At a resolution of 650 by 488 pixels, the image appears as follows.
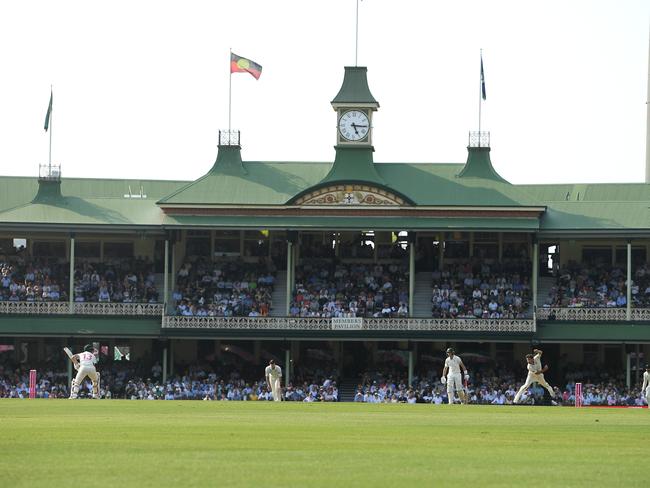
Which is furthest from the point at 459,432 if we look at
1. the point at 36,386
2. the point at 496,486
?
the point at 36,386

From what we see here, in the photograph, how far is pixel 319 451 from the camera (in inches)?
650

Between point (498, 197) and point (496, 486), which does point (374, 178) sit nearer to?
point (498, 197)

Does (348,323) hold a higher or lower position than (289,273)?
lower

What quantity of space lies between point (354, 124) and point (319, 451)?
39617mm

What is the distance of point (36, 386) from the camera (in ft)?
165

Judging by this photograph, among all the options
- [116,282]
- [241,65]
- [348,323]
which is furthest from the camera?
[241,65]

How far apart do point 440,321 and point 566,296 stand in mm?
4866

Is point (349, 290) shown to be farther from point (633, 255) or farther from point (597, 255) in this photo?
point (633, 255)

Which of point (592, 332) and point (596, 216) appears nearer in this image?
point (592, 332)

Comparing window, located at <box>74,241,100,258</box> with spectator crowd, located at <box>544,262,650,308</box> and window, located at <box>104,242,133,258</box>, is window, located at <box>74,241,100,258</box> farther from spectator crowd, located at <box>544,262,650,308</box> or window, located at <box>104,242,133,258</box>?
spectator crowd, located at <box>544,262,650,308</box>

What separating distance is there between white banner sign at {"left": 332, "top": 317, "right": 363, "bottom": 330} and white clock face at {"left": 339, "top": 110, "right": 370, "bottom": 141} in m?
7.86

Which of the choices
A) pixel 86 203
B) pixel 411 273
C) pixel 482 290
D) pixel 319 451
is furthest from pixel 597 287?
pixel 319 451

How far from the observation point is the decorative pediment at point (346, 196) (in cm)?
5278

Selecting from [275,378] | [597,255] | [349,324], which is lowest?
[275,378]
